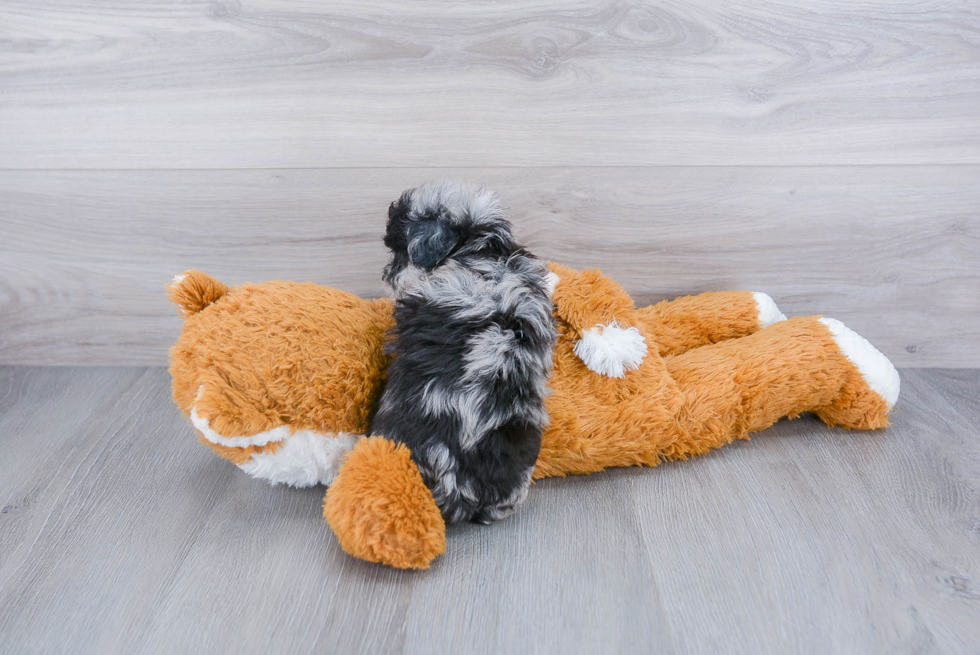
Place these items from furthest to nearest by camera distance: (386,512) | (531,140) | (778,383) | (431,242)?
1. (531,140)
2. (778,383)
3. (431,242)
4. (386,512)

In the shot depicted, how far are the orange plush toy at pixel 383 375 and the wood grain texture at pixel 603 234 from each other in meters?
0.12

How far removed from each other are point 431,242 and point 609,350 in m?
0.27

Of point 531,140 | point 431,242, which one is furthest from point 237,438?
point 531,140

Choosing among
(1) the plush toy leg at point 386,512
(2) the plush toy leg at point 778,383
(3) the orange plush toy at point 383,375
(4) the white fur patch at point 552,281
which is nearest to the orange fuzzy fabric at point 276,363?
(3) the orange plush toy at point 383,375

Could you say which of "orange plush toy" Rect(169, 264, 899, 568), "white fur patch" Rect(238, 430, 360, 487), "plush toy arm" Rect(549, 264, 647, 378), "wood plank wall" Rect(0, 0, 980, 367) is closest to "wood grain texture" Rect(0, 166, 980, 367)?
"wood plank wall" Rect(0, 0, 980, 367)

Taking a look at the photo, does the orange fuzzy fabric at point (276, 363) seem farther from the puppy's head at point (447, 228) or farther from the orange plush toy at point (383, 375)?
the puppy's head at point (447, 228)

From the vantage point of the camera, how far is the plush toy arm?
0.87m

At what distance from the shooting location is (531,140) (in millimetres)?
1046

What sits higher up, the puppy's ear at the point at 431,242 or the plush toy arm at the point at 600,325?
the puppy's ear at the point at 431,242

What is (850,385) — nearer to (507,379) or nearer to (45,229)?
(507,379)

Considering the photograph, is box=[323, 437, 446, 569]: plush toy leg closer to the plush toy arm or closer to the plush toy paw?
the plush toy arm

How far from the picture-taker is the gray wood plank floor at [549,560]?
2.13ft

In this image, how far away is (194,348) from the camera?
0.79 metres

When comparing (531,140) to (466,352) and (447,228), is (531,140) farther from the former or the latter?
(466,352)
